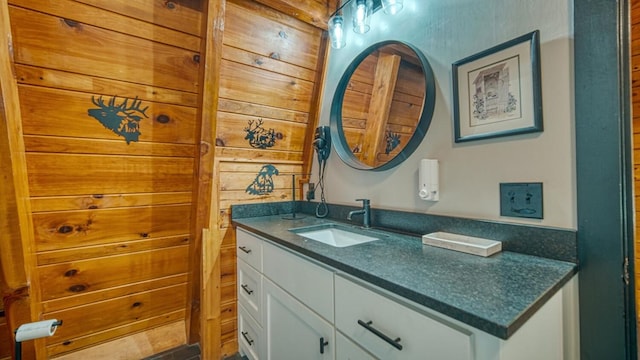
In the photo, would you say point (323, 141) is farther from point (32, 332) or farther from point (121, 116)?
point (32, 332)

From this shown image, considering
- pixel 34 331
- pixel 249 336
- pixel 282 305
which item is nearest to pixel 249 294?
pixel 249 336

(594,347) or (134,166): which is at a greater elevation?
(134,166)

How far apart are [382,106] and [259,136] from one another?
2.61 feet

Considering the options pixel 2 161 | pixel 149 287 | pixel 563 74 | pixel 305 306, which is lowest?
pixel 149 287

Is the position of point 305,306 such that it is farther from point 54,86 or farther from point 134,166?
point 54,86

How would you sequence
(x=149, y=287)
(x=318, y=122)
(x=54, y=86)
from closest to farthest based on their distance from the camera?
1. (x=54, y=86)
2. (x=149, y=287)
3. (x=318, y=122)

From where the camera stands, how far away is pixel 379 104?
1.51 metres

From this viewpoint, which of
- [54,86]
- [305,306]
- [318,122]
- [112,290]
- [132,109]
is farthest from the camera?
[318,122]

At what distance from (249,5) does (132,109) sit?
83cm

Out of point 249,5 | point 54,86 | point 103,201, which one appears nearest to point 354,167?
point 249,5

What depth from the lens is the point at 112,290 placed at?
156 centimetres

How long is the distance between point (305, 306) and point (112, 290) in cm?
126

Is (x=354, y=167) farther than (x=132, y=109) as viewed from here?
Yes

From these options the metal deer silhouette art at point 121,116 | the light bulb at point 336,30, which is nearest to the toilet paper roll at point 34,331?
the metal deer silhouette art at point 121,116
